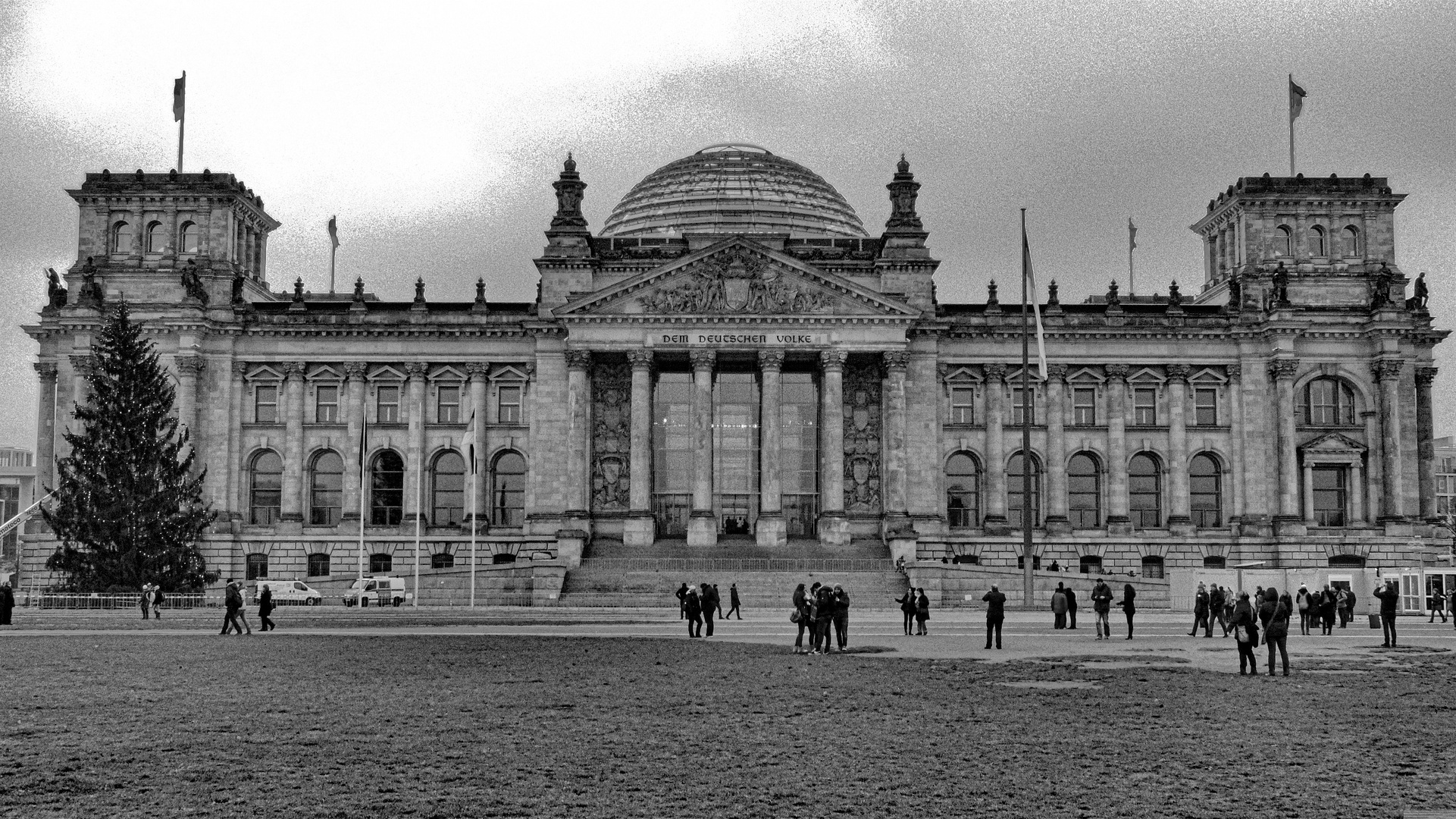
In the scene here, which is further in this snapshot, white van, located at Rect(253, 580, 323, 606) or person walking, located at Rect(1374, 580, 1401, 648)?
white van, located at Rect(253, 580, 323, 606)

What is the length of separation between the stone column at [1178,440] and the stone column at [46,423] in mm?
61327

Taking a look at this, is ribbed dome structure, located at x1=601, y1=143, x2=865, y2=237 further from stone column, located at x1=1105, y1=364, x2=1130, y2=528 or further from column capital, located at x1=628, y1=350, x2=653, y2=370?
stone column, located at x1=1105, y1=364, x2=1130, y2=528

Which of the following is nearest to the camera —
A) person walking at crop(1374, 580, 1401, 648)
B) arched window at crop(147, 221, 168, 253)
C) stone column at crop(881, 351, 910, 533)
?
person walking at crop(1374, 580, 1401, 648)

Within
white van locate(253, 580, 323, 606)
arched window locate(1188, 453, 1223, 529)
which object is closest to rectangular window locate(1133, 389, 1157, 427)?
arched window locate(1188, 453, 1223, 529)

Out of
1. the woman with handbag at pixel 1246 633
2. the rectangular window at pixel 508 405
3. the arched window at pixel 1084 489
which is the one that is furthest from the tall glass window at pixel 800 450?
the woman with handbag at pixel 1246 633

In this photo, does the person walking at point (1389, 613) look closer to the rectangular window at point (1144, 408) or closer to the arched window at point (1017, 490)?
the arched window at point (1017, 490)

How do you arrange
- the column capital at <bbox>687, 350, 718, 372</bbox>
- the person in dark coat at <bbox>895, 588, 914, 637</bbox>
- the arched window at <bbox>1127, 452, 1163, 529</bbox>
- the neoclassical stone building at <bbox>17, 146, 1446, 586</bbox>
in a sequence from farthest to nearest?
the arched window at <bbox>1127, 452, 1163, 529</bbox> → the neoclassical stone building at <bbox>17, 146, 1446, 586</bbox> → the column capital at <bbox>687, 350, 718, 372</bbox> → the person in dark coat at <bbox>895, 588, 914, 637</bbox>

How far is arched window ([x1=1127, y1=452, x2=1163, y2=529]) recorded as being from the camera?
87750 millimetres

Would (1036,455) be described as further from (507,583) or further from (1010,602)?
(507,583)

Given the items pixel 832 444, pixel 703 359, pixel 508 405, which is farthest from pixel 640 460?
pixel 832 444

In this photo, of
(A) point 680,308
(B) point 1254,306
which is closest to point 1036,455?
(B) point 1254,306

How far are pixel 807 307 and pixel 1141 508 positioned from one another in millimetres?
22379

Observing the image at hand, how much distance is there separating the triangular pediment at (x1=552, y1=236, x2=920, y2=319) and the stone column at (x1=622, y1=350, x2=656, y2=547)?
267 centimetres

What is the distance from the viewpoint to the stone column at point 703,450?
3189 inches
